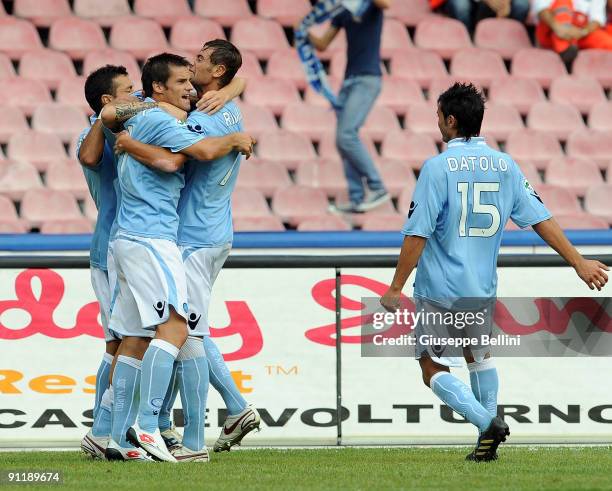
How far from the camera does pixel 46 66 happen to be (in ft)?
38.2

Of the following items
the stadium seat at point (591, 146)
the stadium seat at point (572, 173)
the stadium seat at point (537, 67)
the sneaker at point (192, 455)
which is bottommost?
the sneaker at point (192, 455)

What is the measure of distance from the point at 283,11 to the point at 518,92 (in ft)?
7.66

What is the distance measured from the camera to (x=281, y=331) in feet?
24.5

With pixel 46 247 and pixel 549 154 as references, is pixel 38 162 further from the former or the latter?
pixel 549 154

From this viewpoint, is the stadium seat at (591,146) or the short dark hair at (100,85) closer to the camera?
the short dark hair at (100,85)

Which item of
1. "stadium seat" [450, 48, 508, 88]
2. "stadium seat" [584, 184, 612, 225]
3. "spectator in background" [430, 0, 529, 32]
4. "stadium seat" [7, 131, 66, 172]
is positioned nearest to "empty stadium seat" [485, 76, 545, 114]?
"stadium seat" [450, 48, 508, 88]

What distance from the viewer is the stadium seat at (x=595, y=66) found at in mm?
12273

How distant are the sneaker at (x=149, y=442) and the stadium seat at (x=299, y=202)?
4701 millimetres

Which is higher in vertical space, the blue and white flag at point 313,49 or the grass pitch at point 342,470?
Result: the blue and white flag at point 313,49

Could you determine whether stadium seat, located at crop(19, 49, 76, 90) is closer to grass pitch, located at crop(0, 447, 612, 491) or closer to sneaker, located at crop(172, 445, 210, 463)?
grass pitch, located at crop(0, 447, 612, 491)

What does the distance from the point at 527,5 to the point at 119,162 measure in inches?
295

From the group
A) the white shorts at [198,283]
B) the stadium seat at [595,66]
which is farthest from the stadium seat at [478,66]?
the white shorts at [198,283]

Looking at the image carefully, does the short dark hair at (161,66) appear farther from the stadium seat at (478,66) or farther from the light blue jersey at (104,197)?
the stadium seat at (478,66)

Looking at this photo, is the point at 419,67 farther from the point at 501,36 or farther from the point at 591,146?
the point at 591,146
